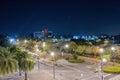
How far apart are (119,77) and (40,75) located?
16.6 metres

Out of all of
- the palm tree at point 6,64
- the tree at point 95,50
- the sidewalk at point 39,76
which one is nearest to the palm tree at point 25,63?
the palm tree at point 6,64

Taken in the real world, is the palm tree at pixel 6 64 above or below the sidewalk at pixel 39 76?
above

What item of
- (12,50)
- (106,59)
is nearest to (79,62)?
(106,59)

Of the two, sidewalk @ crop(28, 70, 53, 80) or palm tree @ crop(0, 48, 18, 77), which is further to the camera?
sidewalk @ crop(28, 70, 53, 80)

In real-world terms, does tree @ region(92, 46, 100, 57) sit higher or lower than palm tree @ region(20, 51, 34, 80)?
higher

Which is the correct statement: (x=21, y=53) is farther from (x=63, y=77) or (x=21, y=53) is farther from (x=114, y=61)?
(x=114, y=61)

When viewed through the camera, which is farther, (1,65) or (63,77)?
(63,77)

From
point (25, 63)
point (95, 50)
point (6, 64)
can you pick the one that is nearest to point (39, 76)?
point (25, 63)

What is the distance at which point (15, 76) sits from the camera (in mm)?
47375

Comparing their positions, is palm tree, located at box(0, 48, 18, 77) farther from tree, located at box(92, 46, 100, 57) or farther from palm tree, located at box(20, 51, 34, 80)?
tree, located at box(92, 46, 100, 57)

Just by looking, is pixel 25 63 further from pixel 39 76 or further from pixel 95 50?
pixel 95 50

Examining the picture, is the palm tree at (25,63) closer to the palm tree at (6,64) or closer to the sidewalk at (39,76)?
the palm tree at (6,64)

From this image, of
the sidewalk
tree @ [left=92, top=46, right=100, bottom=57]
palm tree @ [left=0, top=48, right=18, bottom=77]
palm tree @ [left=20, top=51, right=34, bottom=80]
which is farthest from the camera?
tree @ [left=92, top=46, right=100, bottom=57]

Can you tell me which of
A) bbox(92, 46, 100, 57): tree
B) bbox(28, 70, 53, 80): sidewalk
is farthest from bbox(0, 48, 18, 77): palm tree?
bbox(92, 46, 100, 57): tree
